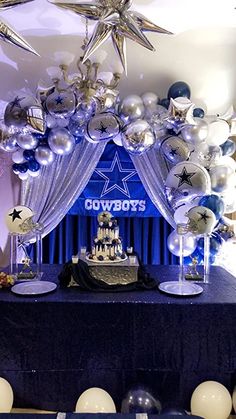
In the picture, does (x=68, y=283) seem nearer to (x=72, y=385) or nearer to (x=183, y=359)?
(x=72, y=385)

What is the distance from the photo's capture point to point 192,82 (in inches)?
121

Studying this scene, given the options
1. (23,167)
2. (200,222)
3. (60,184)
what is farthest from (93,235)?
(200,222)

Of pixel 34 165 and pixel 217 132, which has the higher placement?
pixel 217 132

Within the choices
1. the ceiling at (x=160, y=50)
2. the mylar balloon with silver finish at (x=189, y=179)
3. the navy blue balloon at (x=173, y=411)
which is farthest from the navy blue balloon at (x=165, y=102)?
the navy blue balloon at (x=173, y=411)

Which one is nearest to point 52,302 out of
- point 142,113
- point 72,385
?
point 72,385

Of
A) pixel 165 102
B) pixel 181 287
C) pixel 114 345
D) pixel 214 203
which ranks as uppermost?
pixel 165 102

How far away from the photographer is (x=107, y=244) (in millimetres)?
2383

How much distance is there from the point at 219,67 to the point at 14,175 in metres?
2.08

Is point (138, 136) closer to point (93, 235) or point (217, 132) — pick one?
point (217, 132)

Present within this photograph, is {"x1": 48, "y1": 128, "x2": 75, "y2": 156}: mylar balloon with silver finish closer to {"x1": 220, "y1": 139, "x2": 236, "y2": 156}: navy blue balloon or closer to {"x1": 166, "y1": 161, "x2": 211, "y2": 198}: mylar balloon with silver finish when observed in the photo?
{"x1": 166, "y1": 161, "x2": 211, "y2": 198}: mylar balloon with silver finish

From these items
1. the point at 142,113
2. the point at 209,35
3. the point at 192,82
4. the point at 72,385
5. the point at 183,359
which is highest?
the point at 209,35

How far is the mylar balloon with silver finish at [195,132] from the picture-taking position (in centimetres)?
278

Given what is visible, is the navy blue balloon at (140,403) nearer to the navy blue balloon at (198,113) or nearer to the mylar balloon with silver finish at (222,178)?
the mylar balloon with silver finish at (222,178)

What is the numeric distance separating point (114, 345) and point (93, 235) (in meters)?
1.54
